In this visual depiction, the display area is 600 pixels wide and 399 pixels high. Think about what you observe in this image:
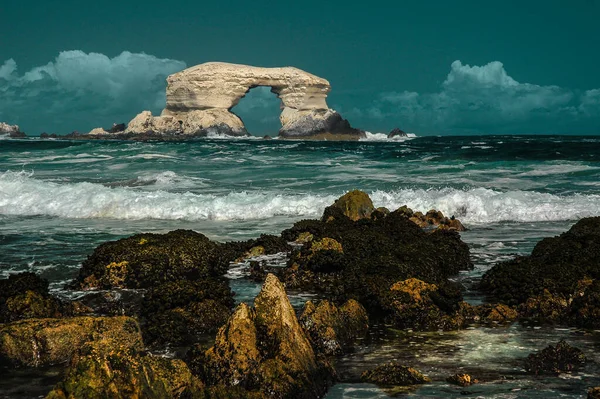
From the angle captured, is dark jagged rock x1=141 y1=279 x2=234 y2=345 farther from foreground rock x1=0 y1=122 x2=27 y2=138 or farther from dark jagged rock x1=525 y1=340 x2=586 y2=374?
foreground rock x1=0 y1=122 x2=27 y2=138

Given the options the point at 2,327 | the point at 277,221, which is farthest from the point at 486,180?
the point at 2,327

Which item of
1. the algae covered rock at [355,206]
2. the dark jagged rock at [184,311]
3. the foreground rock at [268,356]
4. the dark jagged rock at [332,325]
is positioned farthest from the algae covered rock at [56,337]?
the algae covered rock at [355,206]

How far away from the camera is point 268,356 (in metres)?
5.33

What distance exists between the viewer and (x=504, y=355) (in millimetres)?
6309

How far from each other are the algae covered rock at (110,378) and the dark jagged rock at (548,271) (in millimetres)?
5762

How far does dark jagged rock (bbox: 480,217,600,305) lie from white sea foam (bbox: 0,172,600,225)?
23.8 feet

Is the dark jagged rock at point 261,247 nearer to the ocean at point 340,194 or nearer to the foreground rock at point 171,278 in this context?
the foreground rock at point 171,278

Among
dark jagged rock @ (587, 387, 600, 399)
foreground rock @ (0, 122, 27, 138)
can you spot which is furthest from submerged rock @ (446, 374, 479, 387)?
foreground rock @ (0, 122, 27, 138)

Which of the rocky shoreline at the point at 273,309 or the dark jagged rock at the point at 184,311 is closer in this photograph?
the rocky shoreline at the point at 273,309

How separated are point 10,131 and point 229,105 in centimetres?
4119

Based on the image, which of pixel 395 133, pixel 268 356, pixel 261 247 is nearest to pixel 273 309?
pixel 268 356

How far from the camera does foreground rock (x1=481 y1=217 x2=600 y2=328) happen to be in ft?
25.7

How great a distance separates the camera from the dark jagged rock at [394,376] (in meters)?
5.46

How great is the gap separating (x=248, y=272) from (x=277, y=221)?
24.7ft
